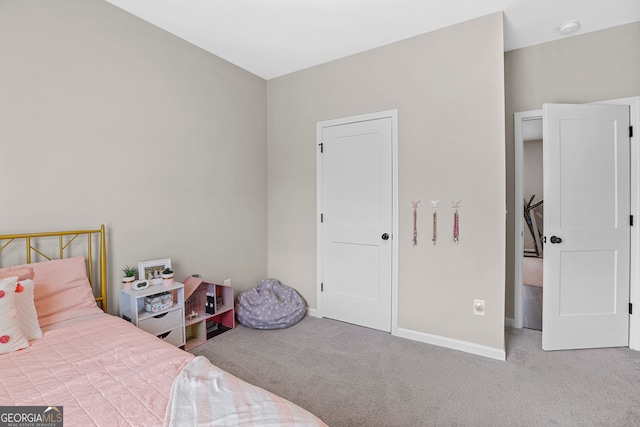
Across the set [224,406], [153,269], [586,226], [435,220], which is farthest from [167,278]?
[586,226]

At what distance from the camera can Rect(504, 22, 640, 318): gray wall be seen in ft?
8.41

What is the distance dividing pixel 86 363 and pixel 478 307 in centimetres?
265

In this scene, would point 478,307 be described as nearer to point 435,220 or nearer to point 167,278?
point 435,220

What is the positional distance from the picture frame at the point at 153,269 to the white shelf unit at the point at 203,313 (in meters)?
0.28

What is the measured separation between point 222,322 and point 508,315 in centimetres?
292

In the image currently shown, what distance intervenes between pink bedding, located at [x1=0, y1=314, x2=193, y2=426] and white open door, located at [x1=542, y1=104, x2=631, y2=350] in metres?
2.94

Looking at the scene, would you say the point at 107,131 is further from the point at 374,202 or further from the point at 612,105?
the point at 612,105

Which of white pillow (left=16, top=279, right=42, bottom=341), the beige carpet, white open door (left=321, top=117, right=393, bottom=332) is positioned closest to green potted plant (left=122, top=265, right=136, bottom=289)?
white pillow (left=16, top=279, right=42, bottom=341)

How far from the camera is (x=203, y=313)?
108 inches

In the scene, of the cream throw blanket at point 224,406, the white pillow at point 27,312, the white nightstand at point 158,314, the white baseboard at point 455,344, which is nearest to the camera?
the cream throw blanket at point 224,406

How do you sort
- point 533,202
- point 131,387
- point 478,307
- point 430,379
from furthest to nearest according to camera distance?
point 533,202
point 478,307
point 430,379
point 131,387

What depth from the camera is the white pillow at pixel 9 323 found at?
4.57ft

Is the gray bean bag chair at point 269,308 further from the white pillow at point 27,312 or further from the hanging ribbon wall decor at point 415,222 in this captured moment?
the white pillow at point 27,312

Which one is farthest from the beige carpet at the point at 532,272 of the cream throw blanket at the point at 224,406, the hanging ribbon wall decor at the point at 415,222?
the cream throw blanket at the point at 224,406
